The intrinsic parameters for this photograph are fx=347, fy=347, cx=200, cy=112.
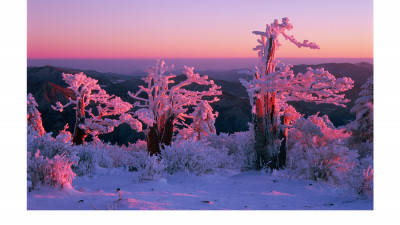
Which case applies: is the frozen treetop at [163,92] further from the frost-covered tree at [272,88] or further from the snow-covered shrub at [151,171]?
the snow-covered shrub at [151,171]

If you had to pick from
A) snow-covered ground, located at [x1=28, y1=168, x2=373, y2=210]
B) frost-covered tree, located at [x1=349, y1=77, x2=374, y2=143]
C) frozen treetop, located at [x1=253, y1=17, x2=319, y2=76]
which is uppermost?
frozen treetop, located at [x1=253, y1=17, x2=319, y2=76]

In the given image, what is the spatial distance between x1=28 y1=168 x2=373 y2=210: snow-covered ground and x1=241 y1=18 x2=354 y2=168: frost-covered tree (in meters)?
0.99

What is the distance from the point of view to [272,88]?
10328 millimetres

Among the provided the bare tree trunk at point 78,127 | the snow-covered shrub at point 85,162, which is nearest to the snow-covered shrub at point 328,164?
the snow-covered shrub at point 85,162

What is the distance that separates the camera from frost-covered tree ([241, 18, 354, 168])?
1006 cm

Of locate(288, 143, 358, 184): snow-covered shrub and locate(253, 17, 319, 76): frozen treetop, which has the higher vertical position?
locate(253, 17, 319, 76): frozen treetop

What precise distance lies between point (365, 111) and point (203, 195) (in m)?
4.15

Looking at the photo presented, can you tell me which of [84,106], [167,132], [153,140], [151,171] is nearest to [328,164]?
[151,171]

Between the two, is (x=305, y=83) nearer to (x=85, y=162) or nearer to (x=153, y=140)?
(x=153, y=140)

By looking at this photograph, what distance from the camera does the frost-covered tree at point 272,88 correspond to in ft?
33.0

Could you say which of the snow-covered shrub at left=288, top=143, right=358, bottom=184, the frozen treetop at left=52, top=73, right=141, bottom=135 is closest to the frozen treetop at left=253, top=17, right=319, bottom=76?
the snow-covered shrub at left=288, top=143, right=358, bottom=184

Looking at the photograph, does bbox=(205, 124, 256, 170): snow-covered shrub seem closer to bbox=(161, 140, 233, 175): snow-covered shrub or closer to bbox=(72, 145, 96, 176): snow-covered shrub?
bbox=(161, 140, 233, 175): snow-covered shrub

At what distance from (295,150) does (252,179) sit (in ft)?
14.3

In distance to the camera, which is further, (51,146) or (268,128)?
(268,128)
